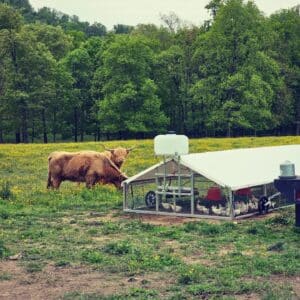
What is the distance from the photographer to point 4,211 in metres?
20.8

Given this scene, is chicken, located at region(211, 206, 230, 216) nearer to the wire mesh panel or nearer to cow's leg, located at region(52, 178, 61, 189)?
the wire mesh panel

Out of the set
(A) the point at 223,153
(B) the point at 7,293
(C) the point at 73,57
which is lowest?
(B) the point at 7,293

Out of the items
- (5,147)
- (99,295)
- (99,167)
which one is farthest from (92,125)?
(99,295)

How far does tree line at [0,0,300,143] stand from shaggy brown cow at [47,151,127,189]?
1310 inches

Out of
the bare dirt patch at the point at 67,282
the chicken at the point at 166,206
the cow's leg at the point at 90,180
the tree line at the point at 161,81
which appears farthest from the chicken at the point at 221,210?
the tree line at the point at 161,81

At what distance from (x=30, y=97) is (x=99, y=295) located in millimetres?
53664

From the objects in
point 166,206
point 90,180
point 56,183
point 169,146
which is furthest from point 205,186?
point 56,183

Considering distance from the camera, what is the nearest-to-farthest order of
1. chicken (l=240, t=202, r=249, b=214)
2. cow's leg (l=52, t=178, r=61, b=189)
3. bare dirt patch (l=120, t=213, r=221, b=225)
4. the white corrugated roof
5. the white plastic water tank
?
1. bare dirt patch (l=120, t=213, r=221, b=225)
2. chicken (l=240, t=202, r=249, b=214)
3. the white corrugated roof
4. the white plastic water tank
5. cow's leg (l=52, t=178, r=61, b=189)

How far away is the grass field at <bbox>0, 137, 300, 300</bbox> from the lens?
1186 cm

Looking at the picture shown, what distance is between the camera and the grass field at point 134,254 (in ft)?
38.9

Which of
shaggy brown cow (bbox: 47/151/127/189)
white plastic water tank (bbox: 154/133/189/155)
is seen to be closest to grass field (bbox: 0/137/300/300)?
white plastic water tank (bbox: 154/133/189/155)

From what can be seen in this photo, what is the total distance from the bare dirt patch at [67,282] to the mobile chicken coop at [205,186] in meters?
7.05

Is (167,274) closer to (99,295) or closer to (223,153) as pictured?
(99,295)

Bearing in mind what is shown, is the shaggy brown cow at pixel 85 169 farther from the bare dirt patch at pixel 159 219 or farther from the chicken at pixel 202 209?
the chicken at pixel 202 209
